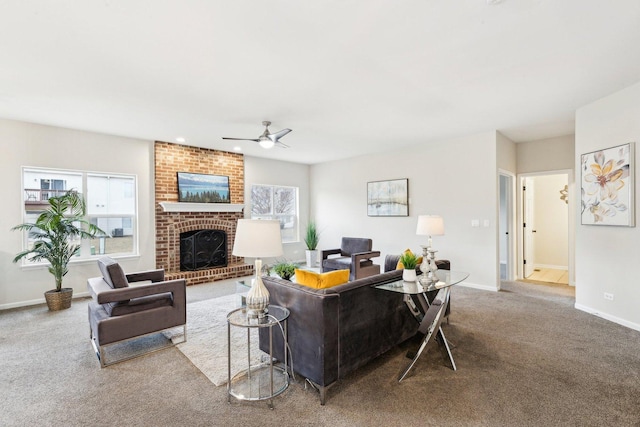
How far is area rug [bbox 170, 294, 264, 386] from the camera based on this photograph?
8.61 ft

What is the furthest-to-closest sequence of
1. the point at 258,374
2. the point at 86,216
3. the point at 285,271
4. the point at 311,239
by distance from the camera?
1. the point at 311,239
2. the point at 86,216
3. the point at 285,271
4. the point at 258,374

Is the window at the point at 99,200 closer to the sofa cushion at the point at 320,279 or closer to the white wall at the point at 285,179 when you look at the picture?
the white wall at the point at 285,179

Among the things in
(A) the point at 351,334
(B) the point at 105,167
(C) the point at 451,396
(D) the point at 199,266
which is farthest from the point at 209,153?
(C) the point at 451,396

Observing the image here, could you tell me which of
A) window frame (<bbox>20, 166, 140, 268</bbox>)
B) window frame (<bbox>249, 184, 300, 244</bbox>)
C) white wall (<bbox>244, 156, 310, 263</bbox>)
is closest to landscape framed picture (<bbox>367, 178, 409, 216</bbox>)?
white wall (<bbox>244, 156, 310, 263</bbox>)

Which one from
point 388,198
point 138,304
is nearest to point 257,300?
point 138,304

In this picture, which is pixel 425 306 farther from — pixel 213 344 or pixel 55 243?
pixel 55 243

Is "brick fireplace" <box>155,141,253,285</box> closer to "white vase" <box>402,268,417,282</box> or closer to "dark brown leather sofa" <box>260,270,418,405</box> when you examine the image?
"dark brown leather sofa" <box>260,270,418,405</box>

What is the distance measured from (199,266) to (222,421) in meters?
4.53

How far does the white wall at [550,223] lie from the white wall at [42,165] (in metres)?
8.33

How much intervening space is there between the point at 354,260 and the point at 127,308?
3.30 metres

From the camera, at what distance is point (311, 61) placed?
2.77 meters

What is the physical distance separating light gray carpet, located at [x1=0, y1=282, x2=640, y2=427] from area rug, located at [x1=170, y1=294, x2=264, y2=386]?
10 cm

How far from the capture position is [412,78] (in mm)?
3123

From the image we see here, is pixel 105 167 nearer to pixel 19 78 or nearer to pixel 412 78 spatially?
pixel 19 78
